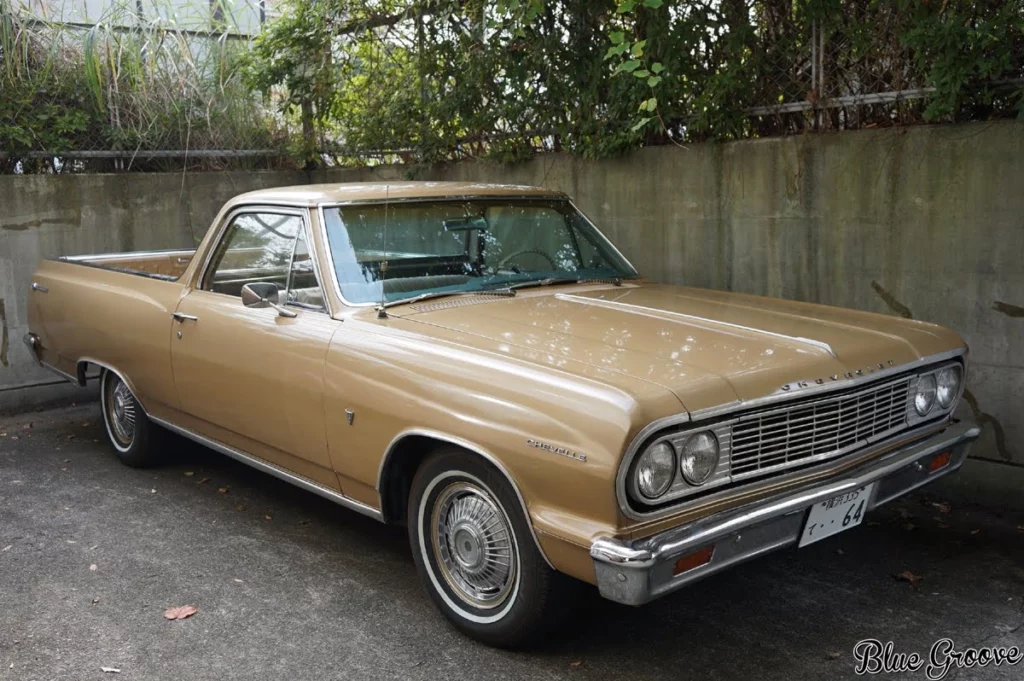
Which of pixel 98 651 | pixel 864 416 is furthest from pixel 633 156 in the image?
pixel 98 651

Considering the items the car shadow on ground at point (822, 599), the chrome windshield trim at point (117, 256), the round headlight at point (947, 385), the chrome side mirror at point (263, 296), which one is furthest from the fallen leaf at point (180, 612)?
the chrome windshield trim at point (117, 256)

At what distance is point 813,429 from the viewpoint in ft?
11.0

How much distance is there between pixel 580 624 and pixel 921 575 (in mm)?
1554

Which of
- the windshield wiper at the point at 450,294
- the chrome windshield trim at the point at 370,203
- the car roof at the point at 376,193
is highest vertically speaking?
the car roof at the point at 376,193

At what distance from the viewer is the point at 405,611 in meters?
3.86

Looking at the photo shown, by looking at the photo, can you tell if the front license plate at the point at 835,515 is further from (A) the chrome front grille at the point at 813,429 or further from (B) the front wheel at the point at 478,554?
(B) the front wheel at the point at 478,554

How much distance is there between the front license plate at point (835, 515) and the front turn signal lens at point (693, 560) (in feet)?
1.45

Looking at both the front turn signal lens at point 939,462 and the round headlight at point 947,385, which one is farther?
the round headlight at point 947,385

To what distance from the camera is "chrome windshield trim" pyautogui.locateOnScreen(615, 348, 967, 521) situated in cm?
289

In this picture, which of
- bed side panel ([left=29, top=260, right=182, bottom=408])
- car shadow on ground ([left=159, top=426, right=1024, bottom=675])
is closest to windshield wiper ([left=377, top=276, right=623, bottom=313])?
car shadow on ground ([left=159, top=426, right=1024, bottom=675])

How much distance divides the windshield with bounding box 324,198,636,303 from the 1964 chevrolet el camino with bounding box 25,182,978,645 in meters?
0.01

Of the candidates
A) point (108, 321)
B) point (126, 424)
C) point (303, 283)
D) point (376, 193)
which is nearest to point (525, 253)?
point (376, 193)

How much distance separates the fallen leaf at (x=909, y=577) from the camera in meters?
4.07

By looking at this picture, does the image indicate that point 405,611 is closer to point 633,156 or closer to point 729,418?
point 729,418
